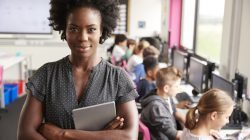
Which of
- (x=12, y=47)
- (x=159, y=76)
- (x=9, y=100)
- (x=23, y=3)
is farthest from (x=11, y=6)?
(x=159, y=76)

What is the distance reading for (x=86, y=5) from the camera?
1243 mm

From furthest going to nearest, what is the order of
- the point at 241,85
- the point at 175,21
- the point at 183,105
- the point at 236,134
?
the point at 175,21
the point at 183,105
the point at 241,85
the point at 236,134

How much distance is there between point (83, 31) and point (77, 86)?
22 cm

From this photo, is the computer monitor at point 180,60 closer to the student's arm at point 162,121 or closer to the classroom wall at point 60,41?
the student's arm at point 162,121

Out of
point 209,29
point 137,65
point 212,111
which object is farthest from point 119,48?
point 212,111

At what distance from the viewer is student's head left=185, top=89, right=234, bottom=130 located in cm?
201

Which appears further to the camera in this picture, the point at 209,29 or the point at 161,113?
the point at 209,29

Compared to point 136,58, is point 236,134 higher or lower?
lower

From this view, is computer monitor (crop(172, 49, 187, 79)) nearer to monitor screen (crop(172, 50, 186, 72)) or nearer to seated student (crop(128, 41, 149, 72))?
monitor screen (crop(172, 50, 186, 72))

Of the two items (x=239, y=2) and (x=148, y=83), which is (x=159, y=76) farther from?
(x=239, y=2)

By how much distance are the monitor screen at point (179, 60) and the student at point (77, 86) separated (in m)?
2.90

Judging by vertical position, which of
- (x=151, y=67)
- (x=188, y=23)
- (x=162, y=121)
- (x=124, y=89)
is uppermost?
(x=188, y=23)

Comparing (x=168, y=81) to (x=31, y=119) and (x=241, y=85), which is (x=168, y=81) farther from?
(x=31, y=119)

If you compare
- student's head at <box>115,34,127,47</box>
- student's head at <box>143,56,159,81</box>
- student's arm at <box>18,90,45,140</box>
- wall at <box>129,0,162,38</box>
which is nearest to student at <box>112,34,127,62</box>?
student's head at <box>115,34,127,47</box>
